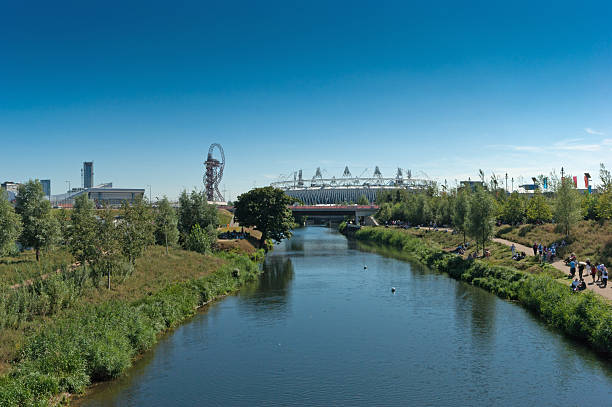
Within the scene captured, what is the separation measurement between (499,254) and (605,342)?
3064 centimetres

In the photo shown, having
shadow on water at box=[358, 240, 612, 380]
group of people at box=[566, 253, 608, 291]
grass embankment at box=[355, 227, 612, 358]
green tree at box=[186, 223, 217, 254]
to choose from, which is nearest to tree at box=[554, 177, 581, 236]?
grass embankment at box=[355, 227, 612, 358]

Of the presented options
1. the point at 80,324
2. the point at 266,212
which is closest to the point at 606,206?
the point at 266,212

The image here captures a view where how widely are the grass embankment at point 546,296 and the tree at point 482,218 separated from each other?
3882 millimetres

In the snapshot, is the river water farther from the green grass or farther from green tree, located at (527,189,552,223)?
green tree, located at (527,189,552,223)

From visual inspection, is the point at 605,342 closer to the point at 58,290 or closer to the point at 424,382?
the point at 424,382

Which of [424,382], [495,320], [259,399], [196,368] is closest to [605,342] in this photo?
[495,320]

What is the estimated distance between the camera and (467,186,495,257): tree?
57406 millimetres

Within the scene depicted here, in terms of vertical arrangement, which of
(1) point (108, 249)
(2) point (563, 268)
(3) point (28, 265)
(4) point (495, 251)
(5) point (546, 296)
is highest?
(1) point (108, 249)

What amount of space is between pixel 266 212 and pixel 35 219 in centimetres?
4177

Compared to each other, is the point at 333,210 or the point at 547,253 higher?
the point at 333,210

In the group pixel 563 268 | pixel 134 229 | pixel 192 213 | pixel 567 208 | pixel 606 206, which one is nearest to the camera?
pixel 134 229

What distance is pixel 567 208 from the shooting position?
57094 millimetres

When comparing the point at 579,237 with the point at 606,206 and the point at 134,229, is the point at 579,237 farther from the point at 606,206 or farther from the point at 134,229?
the point at 134,229

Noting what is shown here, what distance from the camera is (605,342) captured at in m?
26.4
